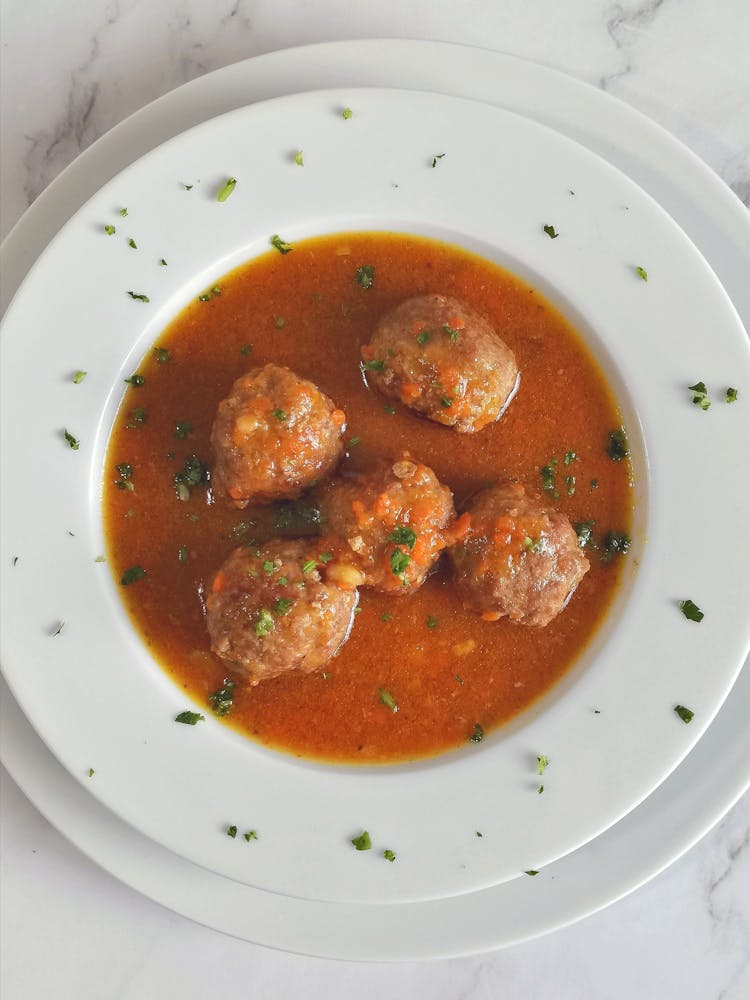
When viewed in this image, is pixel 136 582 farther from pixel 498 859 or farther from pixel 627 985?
pixel 627 985

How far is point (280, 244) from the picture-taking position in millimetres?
4559

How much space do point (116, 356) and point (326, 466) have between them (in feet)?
4.36

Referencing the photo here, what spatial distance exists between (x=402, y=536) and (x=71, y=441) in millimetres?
1899

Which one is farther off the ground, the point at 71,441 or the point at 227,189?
the point at 227,189

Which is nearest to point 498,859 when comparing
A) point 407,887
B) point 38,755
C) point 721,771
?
point 407,887

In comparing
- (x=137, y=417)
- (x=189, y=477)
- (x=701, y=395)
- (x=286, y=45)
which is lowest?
(x=189, y=477)

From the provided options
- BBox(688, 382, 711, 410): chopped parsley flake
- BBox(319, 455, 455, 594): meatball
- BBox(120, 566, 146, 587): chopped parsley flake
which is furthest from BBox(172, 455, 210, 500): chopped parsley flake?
BBox(688, 382, 711, 410): chopped parsley flake

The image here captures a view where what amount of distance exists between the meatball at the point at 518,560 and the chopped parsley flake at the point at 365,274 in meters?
1.46

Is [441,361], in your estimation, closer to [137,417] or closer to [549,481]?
[549,481]

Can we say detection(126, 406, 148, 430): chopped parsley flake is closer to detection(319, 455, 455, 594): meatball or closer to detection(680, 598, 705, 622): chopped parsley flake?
detection(319, 455, 455, 594): meatball

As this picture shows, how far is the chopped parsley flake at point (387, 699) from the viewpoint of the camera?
4.65m

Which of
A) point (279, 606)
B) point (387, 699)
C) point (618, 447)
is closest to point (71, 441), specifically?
point (279, 606)

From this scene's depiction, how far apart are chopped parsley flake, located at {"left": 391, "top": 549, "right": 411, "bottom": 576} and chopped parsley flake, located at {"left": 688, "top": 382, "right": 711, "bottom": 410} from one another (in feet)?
5.97

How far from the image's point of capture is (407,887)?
4.38m
